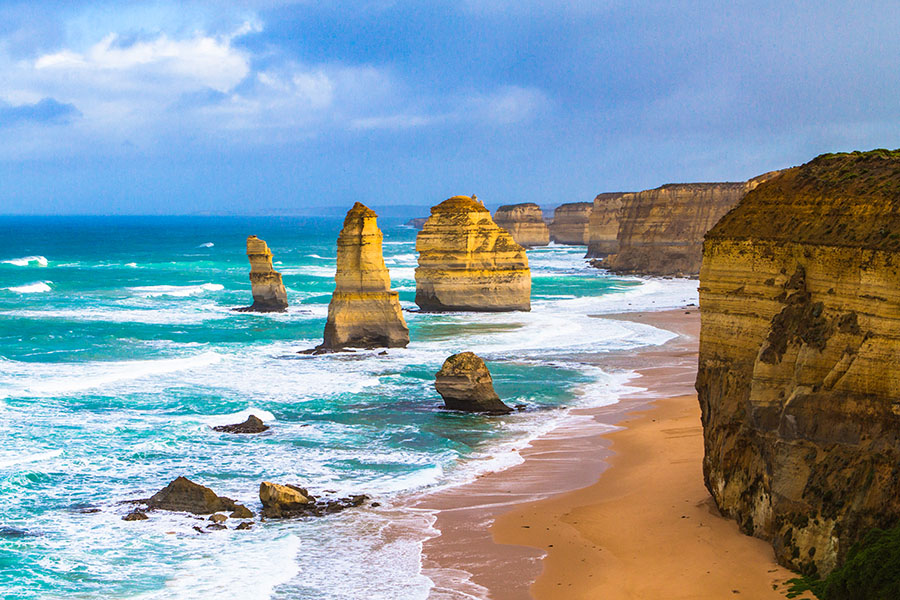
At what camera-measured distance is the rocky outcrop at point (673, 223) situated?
80250mm

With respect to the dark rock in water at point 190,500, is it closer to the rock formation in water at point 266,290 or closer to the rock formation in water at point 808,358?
the rock formation in water at point 808,358

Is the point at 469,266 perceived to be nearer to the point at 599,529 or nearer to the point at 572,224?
the point at 599,529

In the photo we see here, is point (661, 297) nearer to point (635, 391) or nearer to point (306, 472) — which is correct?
point (635, 391)

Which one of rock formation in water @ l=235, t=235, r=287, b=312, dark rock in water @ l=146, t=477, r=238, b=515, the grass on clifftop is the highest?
rock formation in water @ l=235, t=235, r=287, b=312

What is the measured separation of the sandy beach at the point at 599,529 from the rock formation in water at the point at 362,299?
15.0 m

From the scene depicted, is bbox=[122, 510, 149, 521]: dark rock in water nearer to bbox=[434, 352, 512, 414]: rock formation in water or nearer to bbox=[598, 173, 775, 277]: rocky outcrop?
bbox=[434, 352, 512, 414]: rock formation in water

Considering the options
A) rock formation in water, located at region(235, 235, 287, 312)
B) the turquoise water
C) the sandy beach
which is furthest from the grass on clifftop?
rock formation in water, located at region(235, 235, 287, 312)

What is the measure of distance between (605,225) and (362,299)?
75048 mm

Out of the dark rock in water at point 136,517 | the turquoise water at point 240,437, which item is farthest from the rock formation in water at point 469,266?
the dark rock in water at point 136,517

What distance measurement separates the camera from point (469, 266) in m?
53.4

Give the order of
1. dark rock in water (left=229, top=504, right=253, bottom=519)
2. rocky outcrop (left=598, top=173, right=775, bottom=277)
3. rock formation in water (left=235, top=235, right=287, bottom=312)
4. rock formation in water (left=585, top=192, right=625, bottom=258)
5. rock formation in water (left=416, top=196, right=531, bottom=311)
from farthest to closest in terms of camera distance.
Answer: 1. rock formation in water (left=585, top=192, right=625, bottom=258)
2. rocky outcrop (left=598, top=173, right=775, bottom=277)
3. rock formation in water (left=235, top=235, right=287, bottom=312)
4. rock formation in water (left=416, top=196, right=531, bottom=311)
5. dark rock in water (left=229, top=504, right=253, bottom=519)

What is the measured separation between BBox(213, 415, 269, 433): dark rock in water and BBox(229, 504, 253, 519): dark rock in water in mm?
6785

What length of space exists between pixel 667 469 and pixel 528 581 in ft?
22.1

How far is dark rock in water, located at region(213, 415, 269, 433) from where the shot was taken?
2517cm
